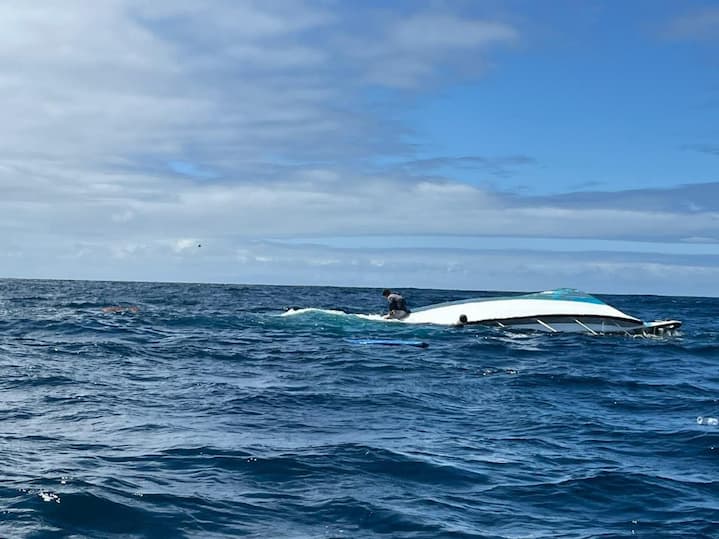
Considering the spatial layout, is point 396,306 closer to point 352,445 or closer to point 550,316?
point 550,316

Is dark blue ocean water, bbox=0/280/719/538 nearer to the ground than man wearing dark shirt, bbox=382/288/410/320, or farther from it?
nearer to the ground

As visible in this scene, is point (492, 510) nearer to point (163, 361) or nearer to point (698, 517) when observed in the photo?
point (698, 517)

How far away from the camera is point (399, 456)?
10.1m

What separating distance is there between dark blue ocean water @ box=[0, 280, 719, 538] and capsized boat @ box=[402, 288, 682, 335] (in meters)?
7.19

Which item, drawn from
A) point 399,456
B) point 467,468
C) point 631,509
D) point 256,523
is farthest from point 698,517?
point 256,523

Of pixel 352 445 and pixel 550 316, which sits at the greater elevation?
pixel 550 316

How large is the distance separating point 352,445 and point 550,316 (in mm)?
20122

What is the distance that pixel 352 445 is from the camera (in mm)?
10750

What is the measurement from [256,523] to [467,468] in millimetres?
3359

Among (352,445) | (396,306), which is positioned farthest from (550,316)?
(352,445)

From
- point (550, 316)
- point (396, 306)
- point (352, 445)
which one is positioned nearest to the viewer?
point (352, 445)

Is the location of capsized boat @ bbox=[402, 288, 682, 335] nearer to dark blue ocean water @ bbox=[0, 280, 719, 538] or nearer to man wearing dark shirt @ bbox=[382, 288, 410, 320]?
man wearing dark shirt @ bbox=[382, 288, 410, 320]

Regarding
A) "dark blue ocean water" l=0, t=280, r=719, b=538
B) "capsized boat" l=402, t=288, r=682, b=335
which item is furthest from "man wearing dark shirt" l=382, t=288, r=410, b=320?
"dark blue ocean water" l=0, t=280, r=719, b=538

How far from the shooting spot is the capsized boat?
2927 cm
